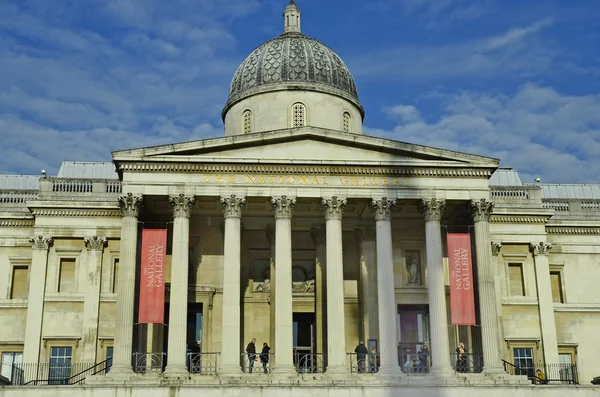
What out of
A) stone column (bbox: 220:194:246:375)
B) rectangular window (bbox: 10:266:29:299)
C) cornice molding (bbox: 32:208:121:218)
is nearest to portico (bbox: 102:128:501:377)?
stone column (bbox: 220:194:246:375)

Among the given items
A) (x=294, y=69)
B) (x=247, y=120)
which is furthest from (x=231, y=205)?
(x=294, y=69)

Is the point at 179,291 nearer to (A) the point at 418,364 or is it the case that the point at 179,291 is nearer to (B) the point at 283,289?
(B) the point at 283,289

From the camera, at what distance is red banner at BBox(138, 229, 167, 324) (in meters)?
32.8

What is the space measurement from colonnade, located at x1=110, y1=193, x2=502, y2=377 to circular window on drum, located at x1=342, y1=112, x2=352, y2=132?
7891mm

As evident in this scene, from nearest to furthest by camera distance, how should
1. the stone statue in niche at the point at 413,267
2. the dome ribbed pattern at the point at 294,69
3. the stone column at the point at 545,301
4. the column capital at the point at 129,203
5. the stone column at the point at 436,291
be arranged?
1. the stone column at the point at 436,291
2. the column capital at the point at 129,203
3. the stone statue in niche at the point at 413,267
4. the stone column at the point at 545,301
5. the dome ribbed pattern at the point at 294,69

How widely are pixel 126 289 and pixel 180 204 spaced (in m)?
4.33

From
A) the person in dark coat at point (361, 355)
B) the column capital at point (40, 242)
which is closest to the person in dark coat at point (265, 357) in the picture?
the person in dark coat at point (361, 355)

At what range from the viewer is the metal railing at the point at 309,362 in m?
35.0

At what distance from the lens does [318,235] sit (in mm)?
38938

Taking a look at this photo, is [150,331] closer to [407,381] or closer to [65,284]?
[65,284]

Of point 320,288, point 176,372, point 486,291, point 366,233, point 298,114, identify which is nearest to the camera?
point 176,372

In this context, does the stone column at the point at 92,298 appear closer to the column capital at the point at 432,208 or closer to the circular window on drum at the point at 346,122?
the circular window on drum at the point at 346,122

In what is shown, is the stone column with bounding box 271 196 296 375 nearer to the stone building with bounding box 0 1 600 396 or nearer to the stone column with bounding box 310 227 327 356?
the stone building with bounding box 0 1 600 396

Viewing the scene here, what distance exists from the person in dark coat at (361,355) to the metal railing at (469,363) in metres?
4.05
